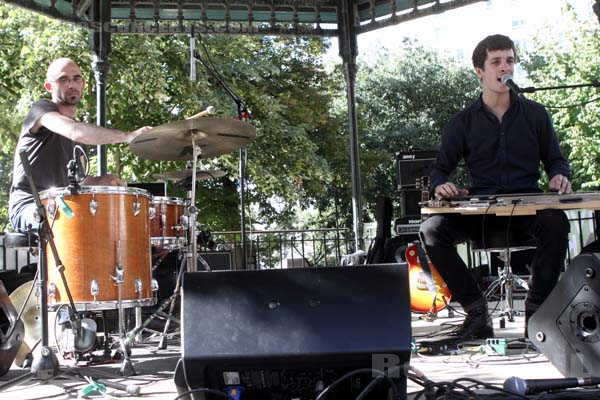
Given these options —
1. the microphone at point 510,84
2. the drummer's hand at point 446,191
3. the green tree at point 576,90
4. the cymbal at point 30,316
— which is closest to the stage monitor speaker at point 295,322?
the drummer's hand at point 446,191

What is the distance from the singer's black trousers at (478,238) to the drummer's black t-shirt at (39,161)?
88.5 inches

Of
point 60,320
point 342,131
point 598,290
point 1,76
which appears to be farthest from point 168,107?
point 598,290

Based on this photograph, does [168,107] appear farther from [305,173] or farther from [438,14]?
[438,14]

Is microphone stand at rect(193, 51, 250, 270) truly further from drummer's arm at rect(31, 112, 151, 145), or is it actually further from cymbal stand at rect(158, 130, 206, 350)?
drummer's arm at rect(31, 112, 151, 145)

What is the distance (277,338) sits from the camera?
1854 mm

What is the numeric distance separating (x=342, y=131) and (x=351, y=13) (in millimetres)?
13667

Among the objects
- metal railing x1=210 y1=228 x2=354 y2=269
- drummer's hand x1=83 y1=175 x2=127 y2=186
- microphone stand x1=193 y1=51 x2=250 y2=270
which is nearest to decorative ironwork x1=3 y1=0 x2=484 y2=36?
microphone stand x1=193 y1=51 x2=250 y2=270

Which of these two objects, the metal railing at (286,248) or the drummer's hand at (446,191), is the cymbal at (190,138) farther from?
the metal railing at (286,248)

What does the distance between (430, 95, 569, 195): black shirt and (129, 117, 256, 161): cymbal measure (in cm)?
124

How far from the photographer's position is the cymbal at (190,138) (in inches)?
155

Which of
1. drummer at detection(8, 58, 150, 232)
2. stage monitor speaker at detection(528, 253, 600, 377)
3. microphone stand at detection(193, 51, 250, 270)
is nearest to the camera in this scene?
stage monitor speaker at detection(528, 253, 600, 377)

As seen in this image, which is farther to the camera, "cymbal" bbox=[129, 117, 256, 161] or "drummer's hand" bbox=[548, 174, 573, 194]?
"cymbal" bbox=[129, 117, 256, 161]

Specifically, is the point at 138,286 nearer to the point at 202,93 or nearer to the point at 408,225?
the point at 408,225

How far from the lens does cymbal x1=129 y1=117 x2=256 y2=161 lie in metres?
3.94
